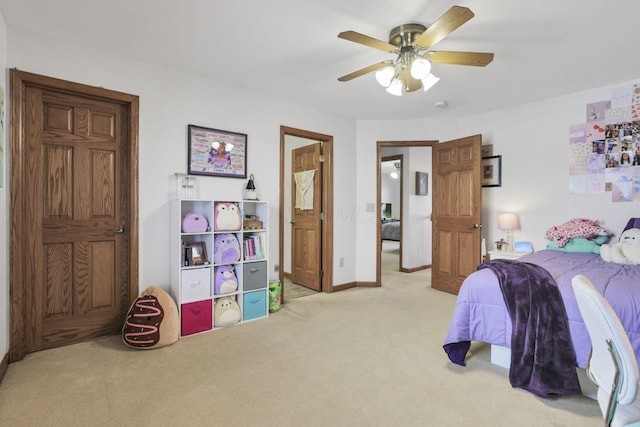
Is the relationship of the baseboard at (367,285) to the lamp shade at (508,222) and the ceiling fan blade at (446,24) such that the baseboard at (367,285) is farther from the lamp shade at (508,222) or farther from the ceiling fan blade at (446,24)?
the ceiling fan blade at (446,24)

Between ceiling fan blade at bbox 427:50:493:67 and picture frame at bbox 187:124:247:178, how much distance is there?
2011 mm

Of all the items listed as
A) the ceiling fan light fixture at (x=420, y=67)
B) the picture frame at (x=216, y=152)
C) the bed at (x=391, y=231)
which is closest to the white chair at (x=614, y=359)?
the ceiling fan light fixture at (x=420, y=67)

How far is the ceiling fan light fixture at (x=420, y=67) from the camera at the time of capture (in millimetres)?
2084

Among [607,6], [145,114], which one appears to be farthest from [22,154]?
[607,6]

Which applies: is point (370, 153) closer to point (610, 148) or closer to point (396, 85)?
point (396, 85)

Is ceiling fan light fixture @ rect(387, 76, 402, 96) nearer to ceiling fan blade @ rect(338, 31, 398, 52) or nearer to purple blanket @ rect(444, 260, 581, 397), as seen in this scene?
ceiling fan blade @ rect(338, 31, 398, 52)

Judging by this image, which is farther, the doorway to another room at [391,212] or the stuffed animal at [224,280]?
the doorway to another room at [391,212]

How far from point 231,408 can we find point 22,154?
2.31 meters

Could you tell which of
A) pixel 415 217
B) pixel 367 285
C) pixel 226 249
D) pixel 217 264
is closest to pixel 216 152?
pixel 226 249

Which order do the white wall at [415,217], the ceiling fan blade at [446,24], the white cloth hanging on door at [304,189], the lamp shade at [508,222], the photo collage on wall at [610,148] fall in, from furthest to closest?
the white wall at [415,217] < the white cloth hanging on door at [304,189] < the lamp shade at [508,222] < the photo collage on wall at [610,148] < the ceiling fan blade at [446,24]

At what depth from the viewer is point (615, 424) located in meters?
1.07

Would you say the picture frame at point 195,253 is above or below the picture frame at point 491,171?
below

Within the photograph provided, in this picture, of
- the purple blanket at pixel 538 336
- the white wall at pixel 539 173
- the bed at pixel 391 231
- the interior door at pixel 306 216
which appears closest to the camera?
the purple blanket at pixel 538 336

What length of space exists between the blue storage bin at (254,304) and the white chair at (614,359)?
8.65 ft
